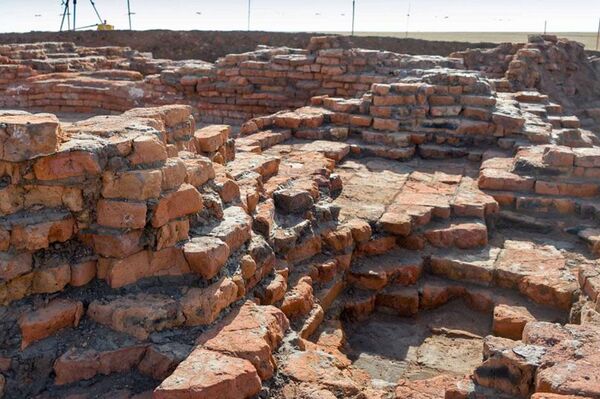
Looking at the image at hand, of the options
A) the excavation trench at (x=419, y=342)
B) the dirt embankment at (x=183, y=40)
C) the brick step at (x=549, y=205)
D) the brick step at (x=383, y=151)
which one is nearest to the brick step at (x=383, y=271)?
the excavation trench at (x=419, y=342)

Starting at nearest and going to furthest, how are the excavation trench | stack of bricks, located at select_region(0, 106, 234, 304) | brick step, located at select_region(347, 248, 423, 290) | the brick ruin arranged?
the brick ruin
stack of bricks, located at select_region(0, 106, 234, 304)
the excavation trench
brick step, located at select_region(347, 248, 423, 290)

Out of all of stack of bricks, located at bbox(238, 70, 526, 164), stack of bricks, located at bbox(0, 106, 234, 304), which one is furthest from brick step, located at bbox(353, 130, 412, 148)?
stack of bricks, located at bbox(0, 106, 234, 304)

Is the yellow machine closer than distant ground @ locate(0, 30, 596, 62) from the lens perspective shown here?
No

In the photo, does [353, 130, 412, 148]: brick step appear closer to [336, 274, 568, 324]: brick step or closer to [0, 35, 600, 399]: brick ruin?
[0, 35, 600, 399]: brick ruin

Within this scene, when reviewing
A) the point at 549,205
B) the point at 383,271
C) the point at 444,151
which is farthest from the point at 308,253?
the point at 444,151

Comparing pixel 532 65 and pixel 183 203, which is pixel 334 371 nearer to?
pixel 183 203

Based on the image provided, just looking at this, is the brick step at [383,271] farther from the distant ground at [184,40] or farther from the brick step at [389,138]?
the distant ground at [184,40]

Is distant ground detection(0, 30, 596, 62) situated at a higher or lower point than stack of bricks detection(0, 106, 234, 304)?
higher

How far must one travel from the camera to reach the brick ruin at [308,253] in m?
3.08

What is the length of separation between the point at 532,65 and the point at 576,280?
11294 mm

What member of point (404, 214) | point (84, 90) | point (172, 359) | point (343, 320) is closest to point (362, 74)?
point (84, 90)

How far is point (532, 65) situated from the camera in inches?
572

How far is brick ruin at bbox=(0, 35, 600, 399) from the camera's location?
3082 millimetres

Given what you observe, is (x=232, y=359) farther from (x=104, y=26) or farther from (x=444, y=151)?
(x=104, y=26)
